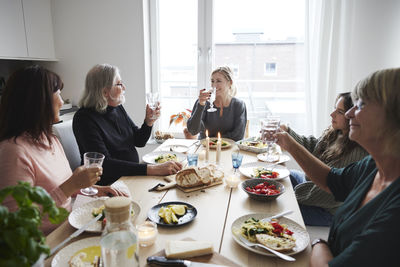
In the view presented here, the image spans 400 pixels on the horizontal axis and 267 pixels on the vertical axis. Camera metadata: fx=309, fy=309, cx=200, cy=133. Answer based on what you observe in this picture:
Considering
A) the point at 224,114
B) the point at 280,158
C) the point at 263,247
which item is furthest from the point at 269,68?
the point at 263,247

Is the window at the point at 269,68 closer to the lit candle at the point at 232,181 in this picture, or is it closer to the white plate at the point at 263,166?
the white plate at the point at 263,166

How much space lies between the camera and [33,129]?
1.38 meters

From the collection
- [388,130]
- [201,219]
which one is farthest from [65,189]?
[388,130]

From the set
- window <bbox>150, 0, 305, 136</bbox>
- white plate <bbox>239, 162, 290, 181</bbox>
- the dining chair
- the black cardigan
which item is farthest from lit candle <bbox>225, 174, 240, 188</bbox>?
window <bbox>150, 0, 305, 136</bbox>

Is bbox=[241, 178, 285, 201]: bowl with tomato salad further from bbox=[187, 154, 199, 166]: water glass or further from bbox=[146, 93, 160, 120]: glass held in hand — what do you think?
bbox=[146, 93, 160, 120]: glass held in hand

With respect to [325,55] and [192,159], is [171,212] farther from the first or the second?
[325,55]

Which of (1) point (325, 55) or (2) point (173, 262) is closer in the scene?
(2) point (173, 262)

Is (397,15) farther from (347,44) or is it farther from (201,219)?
(201,219)

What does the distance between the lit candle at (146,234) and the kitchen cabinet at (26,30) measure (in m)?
2.92

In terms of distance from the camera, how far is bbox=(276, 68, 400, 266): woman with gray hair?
2.88 feet

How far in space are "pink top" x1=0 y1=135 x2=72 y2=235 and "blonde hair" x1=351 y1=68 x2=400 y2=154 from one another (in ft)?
4.07

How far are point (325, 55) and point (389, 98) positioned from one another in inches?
97.3

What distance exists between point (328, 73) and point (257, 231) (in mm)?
2590

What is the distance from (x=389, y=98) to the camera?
0.97m
